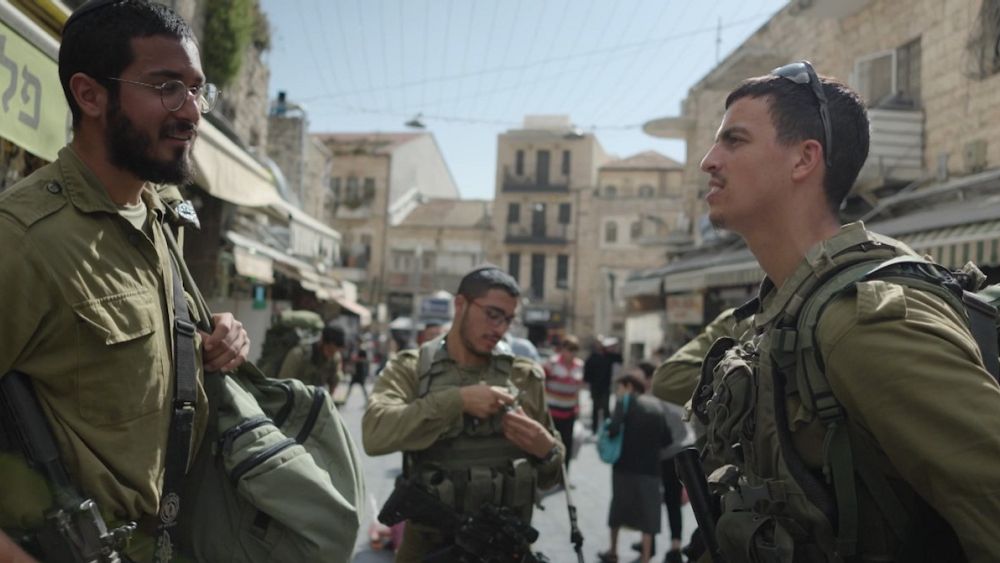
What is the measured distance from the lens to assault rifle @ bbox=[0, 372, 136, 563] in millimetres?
1368

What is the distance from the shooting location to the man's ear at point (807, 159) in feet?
5.81

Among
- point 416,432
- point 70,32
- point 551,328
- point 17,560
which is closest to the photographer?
point 17,560

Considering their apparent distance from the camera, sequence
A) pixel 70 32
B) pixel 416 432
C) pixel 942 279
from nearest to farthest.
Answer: pixel 942 279, pixel 70 32, pixel 416 432

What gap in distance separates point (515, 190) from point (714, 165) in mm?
47393

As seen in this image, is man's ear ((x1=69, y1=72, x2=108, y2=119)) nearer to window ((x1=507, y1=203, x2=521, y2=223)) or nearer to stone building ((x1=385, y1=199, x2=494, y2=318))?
stone building ((x1=385, y1=199, x2=494, y2=318))

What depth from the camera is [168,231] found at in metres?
1.86

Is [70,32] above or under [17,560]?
above

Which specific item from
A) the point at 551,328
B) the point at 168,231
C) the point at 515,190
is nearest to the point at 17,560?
the point at 168,231

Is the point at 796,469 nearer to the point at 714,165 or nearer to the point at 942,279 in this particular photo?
the point at 942,279

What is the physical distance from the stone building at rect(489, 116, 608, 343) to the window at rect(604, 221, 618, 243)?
1.62 m

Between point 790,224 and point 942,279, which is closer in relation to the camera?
point 942,279

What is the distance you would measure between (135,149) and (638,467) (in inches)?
211

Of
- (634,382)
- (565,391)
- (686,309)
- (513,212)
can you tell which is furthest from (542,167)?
(634,382)

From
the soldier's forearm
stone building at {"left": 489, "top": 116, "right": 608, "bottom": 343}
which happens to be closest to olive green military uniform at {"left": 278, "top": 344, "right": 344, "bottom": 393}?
the soldier's forearm
